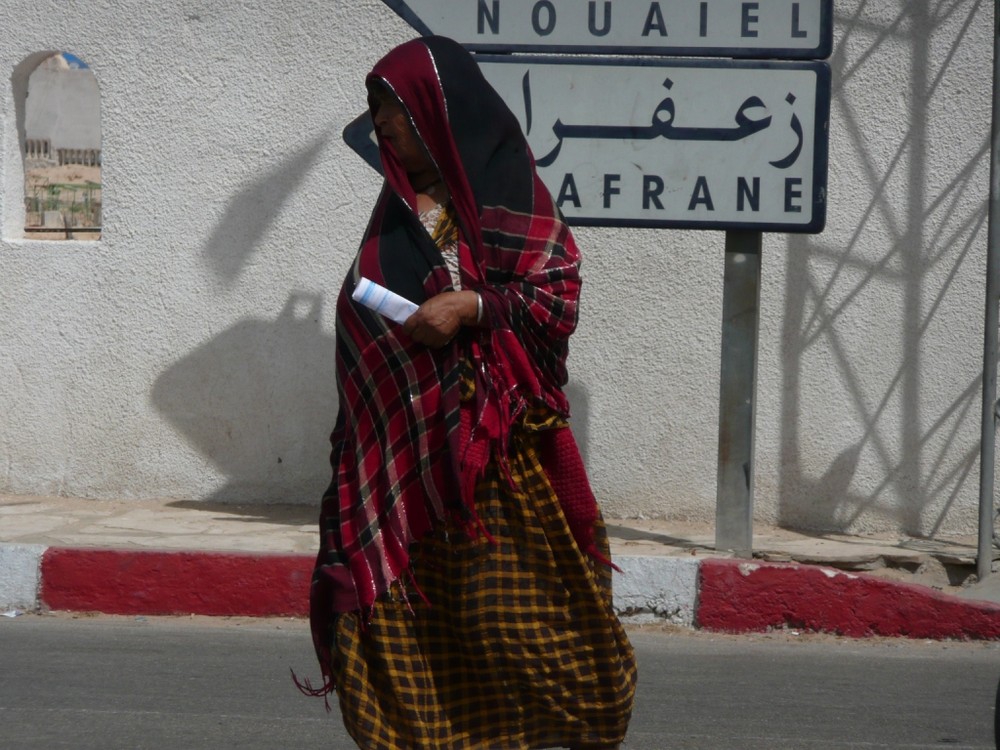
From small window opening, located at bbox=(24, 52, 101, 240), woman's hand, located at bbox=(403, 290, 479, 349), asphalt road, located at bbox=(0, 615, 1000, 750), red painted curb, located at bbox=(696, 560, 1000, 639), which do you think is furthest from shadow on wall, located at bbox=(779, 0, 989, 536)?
small window opening, located at bbox=(24, 52, 101, 240)

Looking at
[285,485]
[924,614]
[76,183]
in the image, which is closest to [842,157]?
[924,614]

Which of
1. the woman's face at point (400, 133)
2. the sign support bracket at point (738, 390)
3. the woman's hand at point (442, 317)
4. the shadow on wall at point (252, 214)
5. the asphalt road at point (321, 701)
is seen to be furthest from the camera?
the shadow on wall at point (252, 214)

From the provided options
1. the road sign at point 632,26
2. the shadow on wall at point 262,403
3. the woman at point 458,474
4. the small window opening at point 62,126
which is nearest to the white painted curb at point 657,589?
the shadow on wall at point 262,403

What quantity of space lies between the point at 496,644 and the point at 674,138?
122 inches

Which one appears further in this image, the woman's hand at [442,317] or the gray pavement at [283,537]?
the gray pavement at [283,537]

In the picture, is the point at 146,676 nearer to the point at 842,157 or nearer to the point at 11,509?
the point at 11,509

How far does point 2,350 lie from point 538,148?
287 centimetres

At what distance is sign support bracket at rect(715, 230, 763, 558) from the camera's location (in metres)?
5.27

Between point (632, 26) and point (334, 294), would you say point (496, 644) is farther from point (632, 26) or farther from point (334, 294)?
point (334, 294)

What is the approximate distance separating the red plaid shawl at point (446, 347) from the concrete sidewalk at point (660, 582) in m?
2.24

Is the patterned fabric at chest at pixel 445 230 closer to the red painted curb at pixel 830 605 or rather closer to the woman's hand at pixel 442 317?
the woman's hand at pixel 442 317

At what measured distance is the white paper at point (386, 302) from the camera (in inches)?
95.8

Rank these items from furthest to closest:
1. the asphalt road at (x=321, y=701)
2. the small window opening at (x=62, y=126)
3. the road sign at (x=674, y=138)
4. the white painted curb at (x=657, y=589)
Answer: the small window opening at (x=62, y=126), the road sign at (x=674, y=138), the white painted curb at (x=657, y=589), the asphalt road at (x=321, y=701)

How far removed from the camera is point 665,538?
5730 mm
